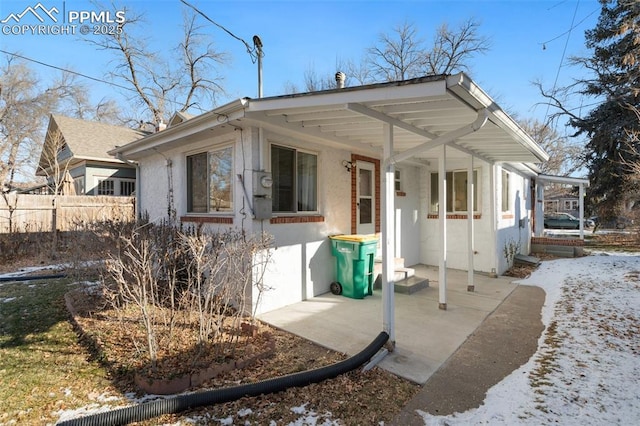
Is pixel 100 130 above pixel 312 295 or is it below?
above

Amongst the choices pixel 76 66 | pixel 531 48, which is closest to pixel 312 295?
pixel 531 48

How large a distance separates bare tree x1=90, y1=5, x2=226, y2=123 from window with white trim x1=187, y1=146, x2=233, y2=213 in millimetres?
18416

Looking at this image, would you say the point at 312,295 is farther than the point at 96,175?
No

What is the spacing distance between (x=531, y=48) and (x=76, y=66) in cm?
1721

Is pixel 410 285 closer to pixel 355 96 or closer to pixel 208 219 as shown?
pixel 208 219

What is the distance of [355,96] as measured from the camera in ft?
11.6

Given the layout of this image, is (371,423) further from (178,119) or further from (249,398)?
(178,119)

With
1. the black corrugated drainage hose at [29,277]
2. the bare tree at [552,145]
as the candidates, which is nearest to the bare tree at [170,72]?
the black corrugated drainage hose at [29,277]

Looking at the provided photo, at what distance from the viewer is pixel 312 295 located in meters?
6.04

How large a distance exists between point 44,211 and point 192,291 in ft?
32.4

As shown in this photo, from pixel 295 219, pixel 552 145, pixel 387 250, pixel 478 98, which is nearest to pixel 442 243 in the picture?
pixel 387 250

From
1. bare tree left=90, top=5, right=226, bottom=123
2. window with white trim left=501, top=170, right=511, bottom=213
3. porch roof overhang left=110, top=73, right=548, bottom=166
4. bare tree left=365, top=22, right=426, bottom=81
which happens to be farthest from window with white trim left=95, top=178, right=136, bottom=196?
bare tree left=365, top=22, right=426, bottom=81

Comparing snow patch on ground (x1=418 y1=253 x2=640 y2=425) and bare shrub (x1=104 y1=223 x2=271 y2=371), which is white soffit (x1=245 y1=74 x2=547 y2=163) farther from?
snow patch on ground (x1=418 y1=253 x2=640 y2=425)

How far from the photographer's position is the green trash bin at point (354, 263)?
19.5 ft
